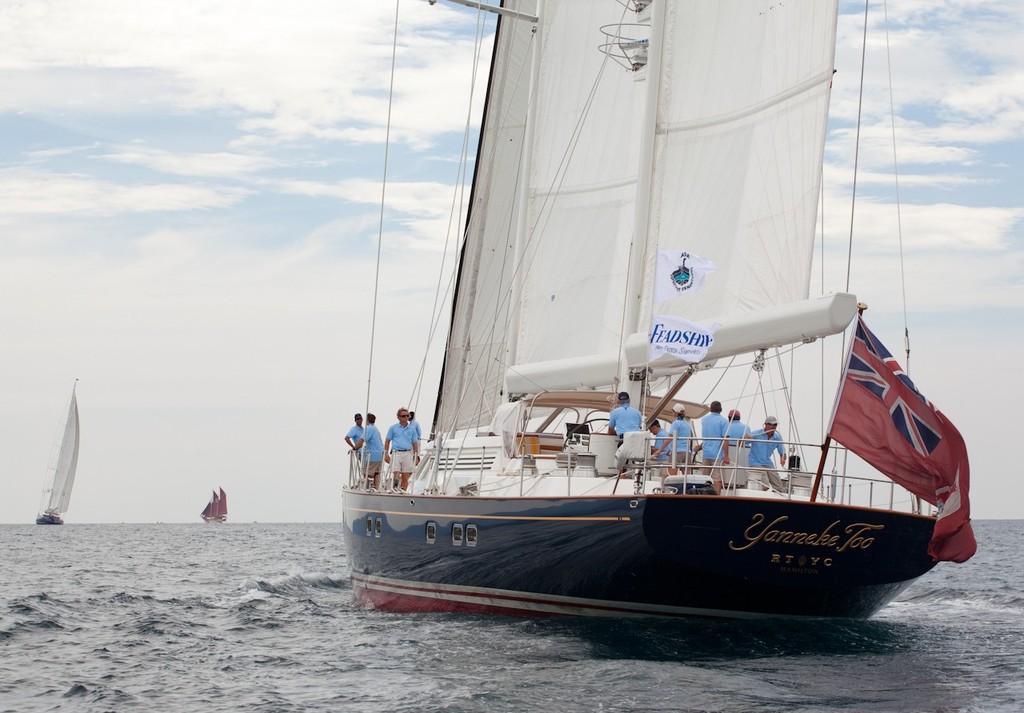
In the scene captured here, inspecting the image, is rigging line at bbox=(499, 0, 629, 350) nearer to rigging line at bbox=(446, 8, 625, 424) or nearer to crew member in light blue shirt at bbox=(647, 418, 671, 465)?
rigging line at bbox=(446, 8, 625, 424)

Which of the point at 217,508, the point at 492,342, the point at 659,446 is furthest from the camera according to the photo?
the point at 217,508

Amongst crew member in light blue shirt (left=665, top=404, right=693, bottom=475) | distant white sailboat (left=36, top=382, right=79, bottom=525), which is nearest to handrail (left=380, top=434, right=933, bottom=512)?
crew member in light blue shirt (left=665, top=404, right=693, bottom=475)

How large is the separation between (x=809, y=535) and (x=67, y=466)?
78.6 meters

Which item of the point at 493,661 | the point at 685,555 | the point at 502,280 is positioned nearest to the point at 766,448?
the point at 685,555

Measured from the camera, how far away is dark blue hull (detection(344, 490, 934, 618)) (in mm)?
13805

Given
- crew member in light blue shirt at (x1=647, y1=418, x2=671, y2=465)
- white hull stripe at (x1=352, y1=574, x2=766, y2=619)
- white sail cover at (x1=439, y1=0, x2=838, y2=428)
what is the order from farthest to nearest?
1. white sail cover at (x1=439, y1=0, x2=838, y2=428)
2. crew member in light blue shirt at (x1=647, y1=418, x2=671, y2=465)
3. white hull stripe at (x1=352, y1=574, x2=766, y2=619)

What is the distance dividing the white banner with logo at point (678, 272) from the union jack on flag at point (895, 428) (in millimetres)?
2474

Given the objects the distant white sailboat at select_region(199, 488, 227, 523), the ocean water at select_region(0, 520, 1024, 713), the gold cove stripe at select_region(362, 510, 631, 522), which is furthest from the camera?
the distant white sailboat at select_region(199, 488, 227, 523)

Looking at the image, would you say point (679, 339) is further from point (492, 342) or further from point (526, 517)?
point (492, 342)

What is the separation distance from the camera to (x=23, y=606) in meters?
21.7

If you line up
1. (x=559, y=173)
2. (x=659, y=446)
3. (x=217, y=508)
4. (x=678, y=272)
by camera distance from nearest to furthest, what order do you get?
(x=678, y=272) → (x=659, y=446) → (x=559, y=173) → (x=217, y=508)

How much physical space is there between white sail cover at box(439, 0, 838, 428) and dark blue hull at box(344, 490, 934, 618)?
9.02 feet

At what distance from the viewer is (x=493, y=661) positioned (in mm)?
13492

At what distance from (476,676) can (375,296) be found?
9.19m
